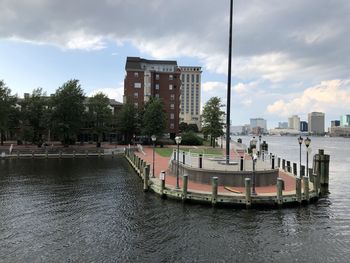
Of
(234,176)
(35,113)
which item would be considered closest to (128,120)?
(35,113)

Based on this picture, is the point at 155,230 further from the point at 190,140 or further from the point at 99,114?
the point at 190,140

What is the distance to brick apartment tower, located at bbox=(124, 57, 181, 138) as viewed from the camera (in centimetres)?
10112

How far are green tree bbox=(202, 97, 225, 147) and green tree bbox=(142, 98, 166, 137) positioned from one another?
1090 cm

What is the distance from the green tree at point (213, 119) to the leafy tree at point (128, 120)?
62.2 feet

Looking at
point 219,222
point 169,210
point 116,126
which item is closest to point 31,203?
point 169,210

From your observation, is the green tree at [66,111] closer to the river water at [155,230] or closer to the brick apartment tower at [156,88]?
the brick apartment tower at [156,88]

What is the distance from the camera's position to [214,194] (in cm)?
2209

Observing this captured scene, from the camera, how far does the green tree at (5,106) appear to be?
6669cm

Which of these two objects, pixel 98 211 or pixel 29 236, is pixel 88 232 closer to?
pixel 29 236

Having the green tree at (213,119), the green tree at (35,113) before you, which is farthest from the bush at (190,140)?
the green tree at (35,113)

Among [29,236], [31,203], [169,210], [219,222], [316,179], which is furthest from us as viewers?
[316,179]

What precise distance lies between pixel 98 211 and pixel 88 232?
4575 millimetres

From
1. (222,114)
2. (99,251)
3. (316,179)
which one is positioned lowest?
(99,251)

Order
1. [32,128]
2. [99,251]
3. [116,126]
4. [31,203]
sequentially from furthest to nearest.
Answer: [116,126]
[32,128]
[31,203]
[99,251]
